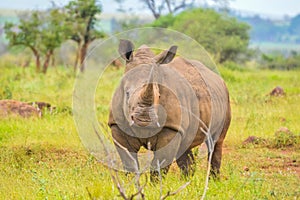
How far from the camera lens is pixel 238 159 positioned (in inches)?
321

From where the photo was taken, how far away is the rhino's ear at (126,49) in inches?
226

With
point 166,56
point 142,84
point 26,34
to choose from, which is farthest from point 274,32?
point 142,84

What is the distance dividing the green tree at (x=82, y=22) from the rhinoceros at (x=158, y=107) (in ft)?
49.9

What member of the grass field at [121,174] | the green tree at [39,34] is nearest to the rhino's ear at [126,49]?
the grass field at [121,174]

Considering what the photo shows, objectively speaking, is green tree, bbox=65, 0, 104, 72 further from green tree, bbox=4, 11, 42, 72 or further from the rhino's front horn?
the rhino's front horn

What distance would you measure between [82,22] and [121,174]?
611 inches

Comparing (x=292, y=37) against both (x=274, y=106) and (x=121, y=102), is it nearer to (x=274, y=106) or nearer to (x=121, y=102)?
(x=274, y=106)

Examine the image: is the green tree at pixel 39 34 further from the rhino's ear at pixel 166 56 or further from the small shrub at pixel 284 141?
the rhino's ear at pixel 166 56

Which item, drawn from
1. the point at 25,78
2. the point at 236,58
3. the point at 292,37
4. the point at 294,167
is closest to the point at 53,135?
the point at 294,167

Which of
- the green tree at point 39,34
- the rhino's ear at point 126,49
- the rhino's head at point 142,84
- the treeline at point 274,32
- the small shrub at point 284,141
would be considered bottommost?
the treeline at point 274,32

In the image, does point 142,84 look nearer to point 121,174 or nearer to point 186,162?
point 121,174

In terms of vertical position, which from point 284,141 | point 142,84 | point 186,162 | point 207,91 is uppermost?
point 142,84

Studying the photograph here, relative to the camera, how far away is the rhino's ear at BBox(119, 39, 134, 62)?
573 centimetres

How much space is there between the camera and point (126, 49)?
18.8ft
